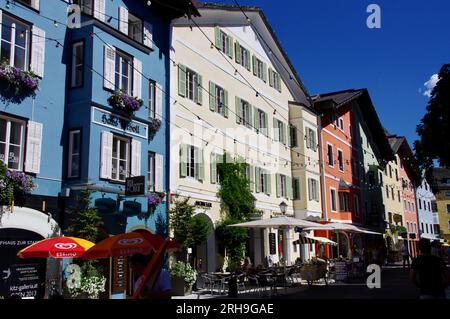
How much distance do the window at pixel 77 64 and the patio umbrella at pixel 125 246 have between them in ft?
20.3

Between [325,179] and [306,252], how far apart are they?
5.52m

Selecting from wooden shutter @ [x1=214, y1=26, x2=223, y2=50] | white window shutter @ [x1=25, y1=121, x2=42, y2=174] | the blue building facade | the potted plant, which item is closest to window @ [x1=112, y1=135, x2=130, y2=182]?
the blue building facade

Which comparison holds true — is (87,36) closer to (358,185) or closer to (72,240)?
(72,240)

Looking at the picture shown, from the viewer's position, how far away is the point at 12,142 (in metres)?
13.1

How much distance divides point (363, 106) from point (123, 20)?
3008 centimetres

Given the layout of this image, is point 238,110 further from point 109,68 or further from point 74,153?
point 74,153

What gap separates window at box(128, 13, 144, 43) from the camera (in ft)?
58.7

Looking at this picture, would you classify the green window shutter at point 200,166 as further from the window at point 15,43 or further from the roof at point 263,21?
the window at point 15,43

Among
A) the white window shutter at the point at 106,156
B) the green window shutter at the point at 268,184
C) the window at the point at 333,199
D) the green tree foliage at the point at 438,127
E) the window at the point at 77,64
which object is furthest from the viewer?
the window at the point at 333,199

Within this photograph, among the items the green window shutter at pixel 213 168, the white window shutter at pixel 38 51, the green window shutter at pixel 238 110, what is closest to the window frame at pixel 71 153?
the white window shutter at pixel 38 51

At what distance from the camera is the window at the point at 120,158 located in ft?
50.8

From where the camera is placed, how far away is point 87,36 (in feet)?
49.0

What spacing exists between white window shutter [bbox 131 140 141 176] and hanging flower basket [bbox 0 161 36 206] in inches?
144

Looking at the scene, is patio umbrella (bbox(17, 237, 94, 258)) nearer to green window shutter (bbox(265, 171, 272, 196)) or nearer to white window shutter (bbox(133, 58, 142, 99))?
white window shutter (bbox(133, 58, 142, 99))
